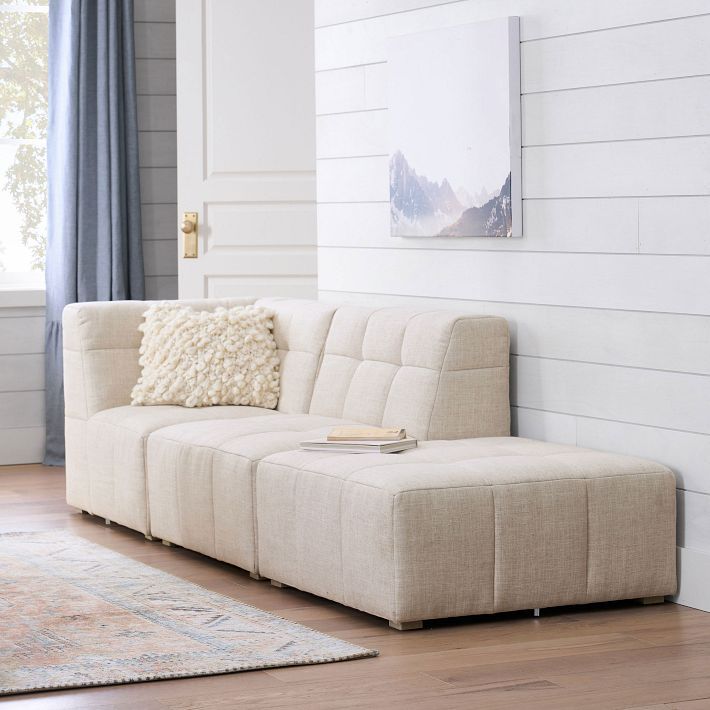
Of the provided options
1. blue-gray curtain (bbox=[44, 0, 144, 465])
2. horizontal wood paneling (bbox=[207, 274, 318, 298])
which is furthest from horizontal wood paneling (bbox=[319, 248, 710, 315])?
blue-gray curtain (bbox=[44, 0, 144, 465])

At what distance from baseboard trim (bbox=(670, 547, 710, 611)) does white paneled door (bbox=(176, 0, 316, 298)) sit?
2774mm

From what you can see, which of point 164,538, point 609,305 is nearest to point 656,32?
point 609,305

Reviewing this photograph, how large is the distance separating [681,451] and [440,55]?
1.56m

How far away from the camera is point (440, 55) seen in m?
4.51

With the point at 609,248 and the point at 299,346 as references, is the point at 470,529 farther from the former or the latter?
the point at 299,346

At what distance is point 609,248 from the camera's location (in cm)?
391

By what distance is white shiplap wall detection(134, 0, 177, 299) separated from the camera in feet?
21.4

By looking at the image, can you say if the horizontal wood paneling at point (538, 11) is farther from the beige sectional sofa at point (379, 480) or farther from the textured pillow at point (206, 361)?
the textured pillow at point (206, 361)

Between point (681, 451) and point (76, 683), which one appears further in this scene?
point (681, 451)


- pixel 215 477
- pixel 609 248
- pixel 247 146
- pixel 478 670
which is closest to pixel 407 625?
pixel 478 670

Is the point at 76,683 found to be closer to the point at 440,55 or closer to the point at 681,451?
the point at 681,451

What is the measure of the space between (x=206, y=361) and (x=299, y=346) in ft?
1.06

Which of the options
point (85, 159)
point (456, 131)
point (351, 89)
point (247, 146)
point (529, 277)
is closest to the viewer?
point (529, 277)

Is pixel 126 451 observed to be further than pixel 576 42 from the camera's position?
Yes
